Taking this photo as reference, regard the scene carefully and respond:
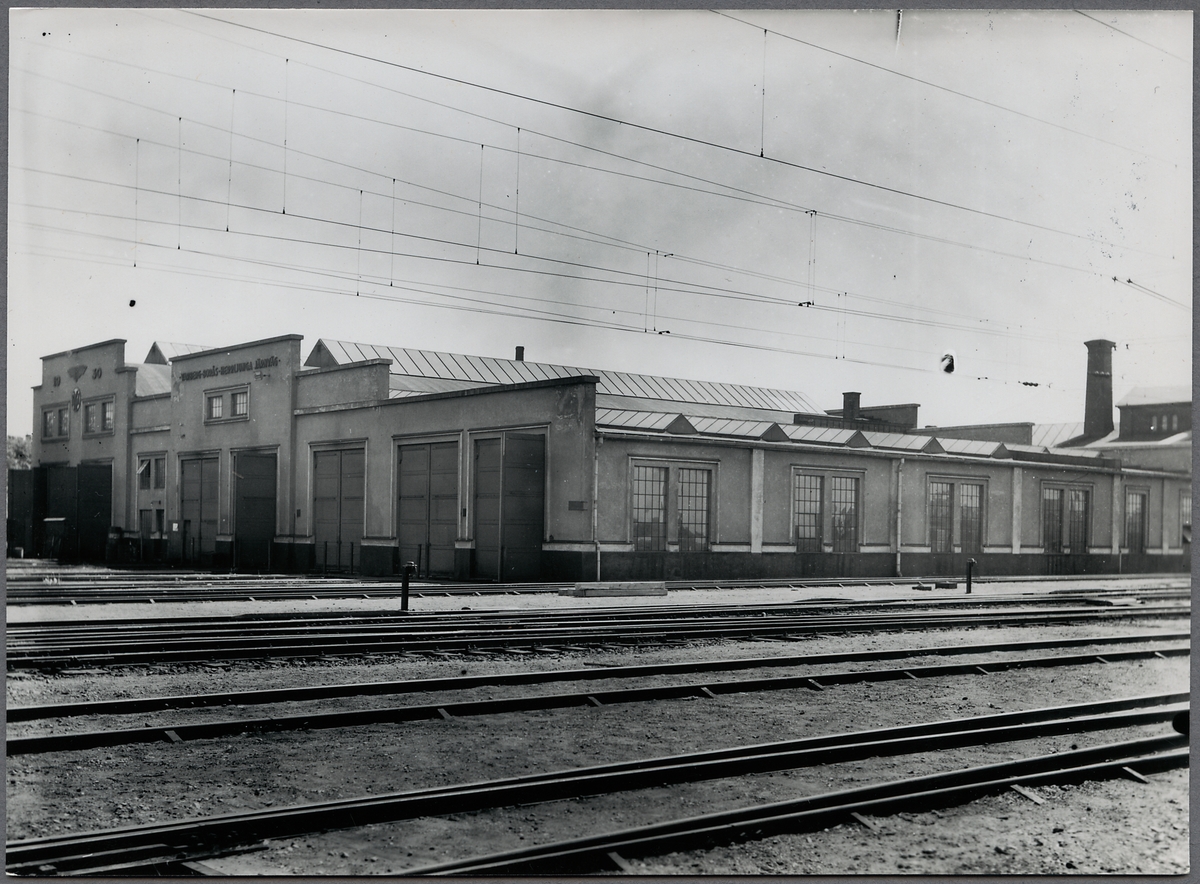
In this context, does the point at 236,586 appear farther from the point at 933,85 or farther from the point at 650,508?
the point at 933,85

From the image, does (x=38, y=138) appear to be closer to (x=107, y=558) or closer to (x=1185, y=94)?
(x=1185, y=94)

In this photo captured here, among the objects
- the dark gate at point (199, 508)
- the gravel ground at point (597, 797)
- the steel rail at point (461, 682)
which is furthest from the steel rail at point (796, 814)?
the dark gate at point (199, 508)

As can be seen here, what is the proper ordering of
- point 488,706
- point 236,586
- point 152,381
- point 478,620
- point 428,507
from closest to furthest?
point 488,706
point 478,620
point 236,586
point 428,507
point 152,381

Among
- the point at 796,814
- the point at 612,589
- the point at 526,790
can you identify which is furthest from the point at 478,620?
the point at 796,814

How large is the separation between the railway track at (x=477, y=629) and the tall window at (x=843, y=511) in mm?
10924

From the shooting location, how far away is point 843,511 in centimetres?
3155

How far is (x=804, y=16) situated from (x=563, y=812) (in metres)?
5.66

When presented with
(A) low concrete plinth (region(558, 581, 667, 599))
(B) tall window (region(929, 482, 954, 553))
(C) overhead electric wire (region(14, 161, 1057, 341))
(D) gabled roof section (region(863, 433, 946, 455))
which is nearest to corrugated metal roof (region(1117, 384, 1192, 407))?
(C) overhead electric wire (region(14, 161, 1057, 341))

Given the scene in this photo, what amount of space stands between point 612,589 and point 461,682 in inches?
Answer: 525

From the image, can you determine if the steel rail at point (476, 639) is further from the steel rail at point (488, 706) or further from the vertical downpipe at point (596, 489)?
the vertical downpipe at point (596, 489)

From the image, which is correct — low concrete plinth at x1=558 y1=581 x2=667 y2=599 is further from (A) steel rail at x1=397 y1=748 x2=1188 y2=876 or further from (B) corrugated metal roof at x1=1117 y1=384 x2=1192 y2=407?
(A) steel rail at x1=397 y1=748 x2=1188 y2=876

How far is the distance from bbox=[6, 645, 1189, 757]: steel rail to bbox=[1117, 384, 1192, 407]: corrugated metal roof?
7.65 ft

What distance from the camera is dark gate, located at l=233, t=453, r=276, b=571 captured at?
3244cm

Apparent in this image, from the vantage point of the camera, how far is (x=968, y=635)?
15.5 meters
